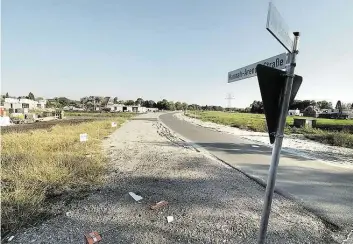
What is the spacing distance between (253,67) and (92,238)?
9.89 feet

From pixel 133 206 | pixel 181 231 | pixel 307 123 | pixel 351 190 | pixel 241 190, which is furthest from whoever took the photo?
pixel 307 123

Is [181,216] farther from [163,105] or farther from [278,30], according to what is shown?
[163,105]

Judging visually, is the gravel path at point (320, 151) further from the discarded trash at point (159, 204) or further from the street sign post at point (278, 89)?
the street sign post at point (278, 89)

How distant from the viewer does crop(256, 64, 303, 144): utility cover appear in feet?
6.37

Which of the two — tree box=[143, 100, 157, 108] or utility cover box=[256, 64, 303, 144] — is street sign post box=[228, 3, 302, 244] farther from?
tree box=[143, 100, 157, 108]

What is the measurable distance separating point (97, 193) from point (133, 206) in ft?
3.79

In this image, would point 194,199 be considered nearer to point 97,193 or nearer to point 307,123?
point 97,193

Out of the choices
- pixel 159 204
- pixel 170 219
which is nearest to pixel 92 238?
pixel 170 219

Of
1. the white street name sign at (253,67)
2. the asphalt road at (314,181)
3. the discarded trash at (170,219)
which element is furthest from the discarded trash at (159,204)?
the asphalt road at (314,181)

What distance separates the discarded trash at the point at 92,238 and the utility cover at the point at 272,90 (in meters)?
2.69

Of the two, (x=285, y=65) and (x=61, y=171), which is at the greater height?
(x=285, y=65)

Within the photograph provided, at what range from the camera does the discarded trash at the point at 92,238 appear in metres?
3.26

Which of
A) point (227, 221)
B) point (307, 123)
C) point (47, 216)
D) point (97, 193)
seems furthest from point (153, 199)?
point (307, 123)

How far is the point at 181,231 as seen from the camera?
3678mm
